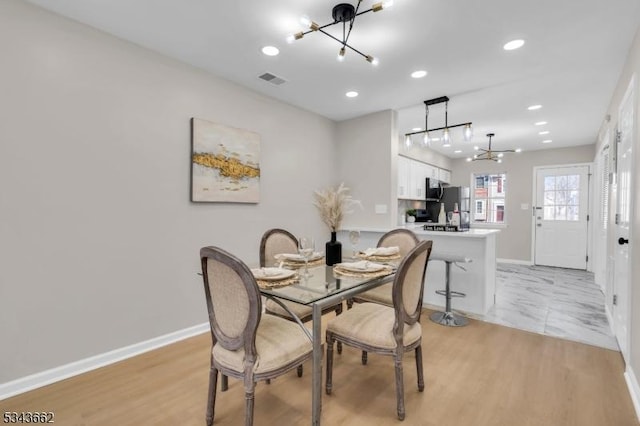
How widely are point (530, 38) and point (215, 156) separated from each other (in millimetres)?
2882

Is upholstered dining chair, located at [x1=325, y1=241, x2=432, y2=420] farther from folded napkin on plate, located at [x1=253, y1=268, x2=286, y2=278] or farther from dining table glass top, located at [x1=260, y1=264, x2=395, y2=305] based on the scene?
folded napkin on plate, located at [x1=253, y1=268, x2=286, y2=278]

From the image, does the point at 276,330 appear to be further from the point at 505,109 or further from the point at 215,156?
the point at 505,109

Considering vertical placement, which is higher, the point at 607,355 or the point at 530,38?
the point at 530,38

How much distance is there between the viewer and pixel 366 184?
14.7ft

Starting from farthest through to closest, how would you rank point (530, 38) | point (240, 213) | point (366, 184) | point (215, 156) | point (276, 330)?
point (366, 184), point (240, 213), point (215, 156), point (530, 38), point (276, 330)

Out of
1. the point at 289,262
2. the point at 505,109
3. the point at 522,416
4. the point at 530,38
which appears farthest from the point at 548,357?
the point at 505,109

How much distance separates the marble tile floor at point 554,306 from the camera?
10.2 ft

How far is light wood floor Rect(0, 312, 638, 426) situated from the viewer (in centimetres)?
183

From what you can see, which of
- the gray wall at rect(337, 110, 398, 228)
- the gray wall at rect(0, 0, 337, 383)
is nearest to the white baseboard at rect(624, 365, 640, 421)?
the gray wall at rect(337, 110, 398, 228)

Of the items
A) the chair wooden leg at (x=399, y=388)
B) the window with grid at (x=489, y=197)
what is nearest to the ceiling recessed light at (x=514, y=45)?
the chair wooden leg at (x=399, y=388)

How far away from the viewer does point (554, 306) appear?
391cm

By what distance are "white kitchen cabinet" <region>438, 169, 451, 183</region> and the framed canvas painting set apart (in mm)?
5036

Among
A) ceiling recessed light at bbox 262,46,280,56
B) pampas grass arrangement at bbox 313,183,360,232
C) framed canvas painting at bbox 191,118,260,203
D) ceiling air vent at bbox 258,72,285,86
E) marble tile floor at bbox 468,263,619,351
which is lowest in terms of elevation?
marble tile floor at bbox 468,263,619,351

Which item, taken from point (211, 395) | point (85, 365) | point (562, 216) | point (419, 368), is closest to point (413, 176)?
point (562, 216)
